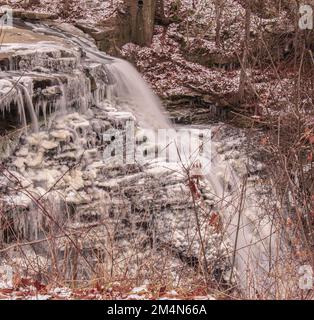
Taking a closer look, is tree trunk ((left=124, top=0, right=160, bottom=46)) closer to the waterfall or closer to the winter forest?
the winter forest

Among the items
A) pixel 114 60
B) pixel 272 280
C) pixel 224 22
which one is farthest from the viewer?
pixel 224 22

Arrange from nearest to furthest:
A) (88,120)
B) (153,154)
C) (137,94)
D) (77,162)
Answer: (77,162) → (153,154) → (88,120) → (137,94)

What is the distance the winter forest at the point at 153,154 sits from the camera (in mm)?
3523

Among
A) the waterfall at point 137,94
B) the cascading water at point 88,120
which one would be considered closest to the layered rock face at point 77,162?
the cascading water at point 88,120

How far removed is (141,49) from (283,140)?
9.49m

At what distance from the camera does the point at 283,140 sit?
205 inches

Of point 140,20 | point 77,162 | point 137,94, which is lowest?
point 77,162

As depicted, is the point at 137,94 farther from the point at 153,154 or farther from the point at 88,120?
the point at 153,154

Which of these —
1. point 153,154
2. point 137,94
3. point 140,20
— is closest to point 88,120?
point 153,154

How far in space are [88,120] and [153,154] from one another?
1.41m

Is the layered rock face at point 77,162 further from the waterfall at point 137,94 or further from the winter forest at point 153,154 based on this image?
the waterfall at point 137,94

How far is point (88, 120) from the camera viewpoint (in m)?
9.06

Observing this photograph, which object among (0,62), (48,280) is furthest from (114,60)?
(48,280)
